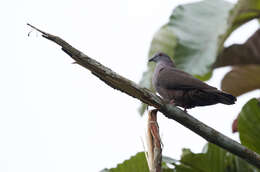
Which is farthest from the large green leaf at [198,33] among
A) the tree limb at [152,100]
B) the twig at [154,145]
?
the twig at [154,145]

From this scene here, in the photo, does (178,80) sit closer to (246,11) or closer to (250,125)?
(250,125)

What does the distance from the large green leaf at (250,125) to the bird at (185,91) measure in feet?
1.10

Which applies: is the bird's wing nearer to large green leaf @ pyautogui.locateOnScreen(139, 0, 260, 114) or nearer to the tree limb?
large green leaf @ pyautogui.locateOnScreen(139, 0, 260, 114)

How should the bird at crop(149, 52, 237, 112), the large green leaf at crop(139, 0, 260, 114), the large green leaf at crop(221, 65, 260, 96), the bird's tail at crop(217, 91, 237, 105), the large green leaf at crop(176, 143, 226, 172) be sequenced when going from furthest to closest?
the large green leaf at crop(221, 65, 260, 96) → the large green leaf at crop(139, 0, 260, 114) → the large green leaf at crop(176, 143, 226, 172) → the bird at crop(149, 52, 237, 112) → the bird's tail at crop(217, 91, 237, 105)

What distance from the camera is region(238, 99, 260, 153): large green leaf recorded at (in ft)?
11.0

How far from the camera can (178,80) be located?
348 cm

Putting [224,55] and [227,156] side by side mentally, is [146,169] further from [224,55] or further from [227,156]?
[224,55]

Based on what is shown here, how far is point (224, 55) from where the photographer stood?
438 centimetres

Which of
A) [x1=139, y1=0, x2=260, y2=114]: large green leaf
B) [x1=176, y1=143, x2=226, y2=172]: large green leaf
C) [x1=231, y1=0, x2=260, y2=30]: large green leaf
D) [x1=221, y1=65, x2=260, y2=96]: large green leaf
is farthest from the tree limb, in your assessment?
[x1=231, y1=0, x2=260, y2=30]: large green leaf

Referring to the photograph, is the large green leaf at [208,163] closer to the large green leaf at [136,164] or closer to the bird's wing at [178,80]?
the large green leaf at [136,164]

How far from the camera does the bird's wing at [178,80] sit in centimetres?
331

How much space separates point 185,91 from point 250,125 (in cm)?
60

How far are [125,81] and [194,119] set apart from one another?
0.45 meters

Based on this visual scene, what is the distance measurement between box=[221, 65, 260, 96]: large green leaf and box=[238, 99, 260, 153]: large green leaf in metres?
0.83
